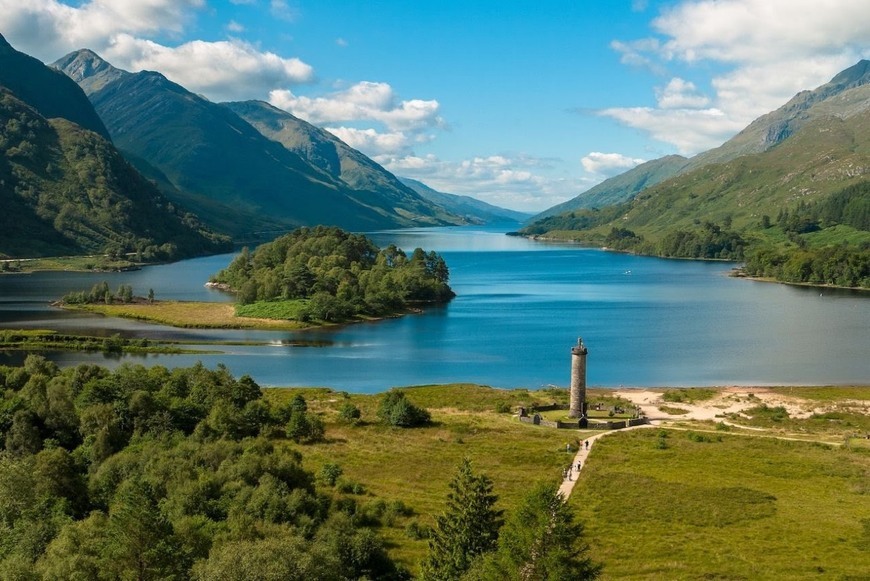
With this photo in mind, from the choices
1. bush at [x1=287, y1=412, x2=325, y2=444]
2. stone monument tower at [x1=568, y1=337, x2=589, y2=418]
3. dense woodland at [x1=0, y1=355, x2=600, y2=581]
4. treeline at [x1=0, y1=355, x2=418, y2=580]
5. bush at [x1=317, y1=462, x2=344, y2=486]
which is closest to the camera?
dense woodland at [x1=0, y1=355, x2=600, y2=581]

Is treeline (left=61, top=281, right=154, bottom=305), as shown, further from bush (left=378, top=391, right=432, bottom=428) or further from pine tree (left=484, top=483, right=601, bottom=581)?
pine tree (left=484, top=483, right=601, bottom=581)

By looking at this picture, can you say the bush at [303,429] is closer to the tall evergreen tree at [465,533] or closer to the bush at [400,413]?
the bush at [400,413]

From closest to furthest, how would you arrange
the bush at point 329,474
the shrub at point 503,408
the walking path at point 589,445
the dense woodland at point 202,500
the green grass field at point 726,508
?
the dense woodland at point 202,500 → the green grass field at point 726,508 → the walking path at point 589,445 → the bush at point 329,474 → the shrub at point 503,408

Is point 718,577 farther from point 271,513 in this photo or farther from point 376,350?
point 376,350

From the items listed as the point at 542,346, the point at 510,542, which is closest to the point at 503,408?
the point at 542,346

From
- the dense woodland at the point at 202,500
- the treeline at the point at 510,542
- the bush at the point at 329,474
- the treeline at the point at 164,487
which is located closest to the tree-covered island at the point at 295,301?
the treeline at the point at 164,487

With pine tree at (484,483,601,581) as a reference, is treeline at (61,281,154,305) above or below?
above

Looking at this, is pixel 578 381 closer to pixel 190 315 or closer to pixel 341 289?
pixel 341 289

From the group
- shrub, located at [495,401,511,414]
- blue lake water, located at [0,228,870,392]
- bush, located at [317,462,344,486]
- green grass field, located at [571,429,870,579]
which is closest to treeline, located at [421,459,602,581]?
green grass field, located at [571,429,870,579]
